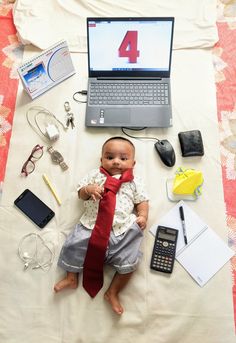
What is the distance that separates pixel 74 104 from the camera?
1567 millimetres

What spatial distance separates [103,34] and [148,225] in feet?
2.61

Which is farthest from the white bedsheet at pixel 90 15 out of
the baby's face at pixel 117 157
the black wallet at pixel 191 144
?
the baby's face at pixel 117 157

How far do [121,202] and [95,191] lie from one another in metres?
0.11

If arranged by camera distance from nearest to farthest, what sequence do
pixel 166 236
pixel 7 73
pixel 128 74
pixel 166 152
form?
pixel 166 236, pixel 166 152, pixel 128 74, pixel 7 73

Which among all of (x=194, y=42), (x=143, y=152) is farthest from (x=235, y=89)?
(x=143, y=152)

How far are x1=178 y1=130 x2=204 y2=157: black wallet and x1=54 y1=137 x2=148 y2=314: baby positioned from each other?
8.8 inches

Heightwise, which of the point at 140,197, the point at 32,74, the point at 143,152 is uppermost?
the point at 32,74

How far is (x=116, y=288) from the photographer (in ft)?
4.00

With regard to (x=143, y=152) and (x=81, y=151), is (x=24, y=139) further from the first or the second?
A: (x=143, y=152)

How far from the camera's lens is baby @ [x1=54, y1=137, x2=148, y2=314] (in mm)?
1226

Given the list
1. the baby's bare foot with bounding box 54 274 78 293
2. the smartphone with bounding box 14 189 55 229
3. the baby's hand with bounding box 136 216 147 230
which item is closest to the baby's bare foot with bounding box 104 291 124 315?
the baby's bare foot with bounding box 54 274 78 293

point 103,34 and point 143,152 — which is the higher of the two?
point 103,34

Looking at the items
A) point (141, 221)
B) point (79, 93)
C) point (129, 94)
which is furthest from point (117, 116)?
point (141, 221)

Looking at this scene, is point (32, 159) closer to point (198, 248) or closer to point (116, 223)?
point (116, 223)
